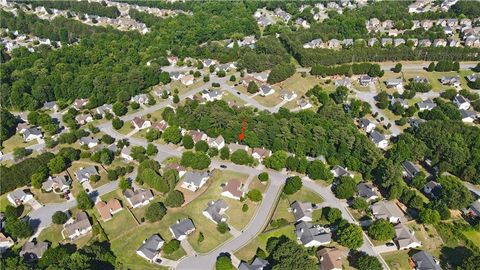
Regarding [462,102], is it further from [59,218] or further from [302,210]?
[59,218]

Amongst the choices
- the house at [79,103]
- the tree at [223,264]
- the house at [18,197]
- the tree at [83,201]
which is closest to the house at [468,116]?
the tree at [223,264]

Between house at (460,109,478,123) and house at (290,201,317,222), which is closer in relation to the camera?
house at (290,201,317,222)

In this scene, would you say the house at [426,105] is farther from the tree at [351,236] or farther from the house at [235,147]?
the tree at [351,236]

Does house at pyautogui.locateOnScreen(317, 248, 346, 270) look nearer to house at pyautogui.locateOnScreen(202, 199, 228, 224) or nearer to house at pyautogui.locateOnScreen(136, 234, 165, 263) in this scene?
house at pyautogui.locateOnScreen(202, 199, 228, 224)

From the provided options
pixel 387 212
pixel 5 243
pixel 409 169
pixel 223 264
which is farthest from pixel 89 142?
pixel 409 169

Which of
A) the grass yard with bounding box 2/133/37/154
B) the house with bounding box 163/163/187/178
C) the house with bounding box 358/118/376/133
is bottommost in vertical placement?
the house with bounding box 358/118/376/133

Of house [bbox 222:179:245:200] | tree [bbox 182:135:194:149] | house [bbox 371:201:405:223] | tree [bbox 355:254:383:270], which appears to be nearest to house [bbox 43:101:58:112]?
tree [bbox 182:135:194:149]
